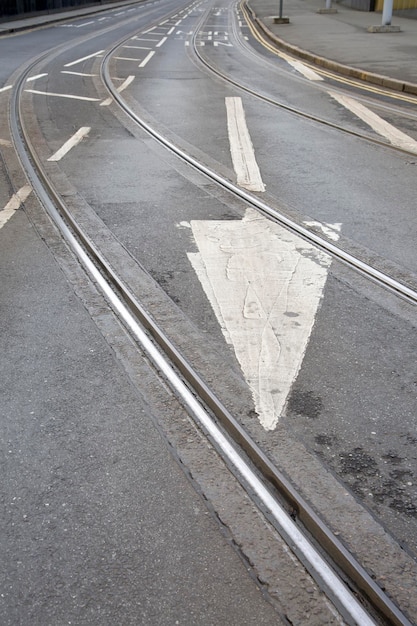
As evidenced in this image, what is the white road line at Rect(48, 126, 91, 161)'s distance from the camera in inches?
384

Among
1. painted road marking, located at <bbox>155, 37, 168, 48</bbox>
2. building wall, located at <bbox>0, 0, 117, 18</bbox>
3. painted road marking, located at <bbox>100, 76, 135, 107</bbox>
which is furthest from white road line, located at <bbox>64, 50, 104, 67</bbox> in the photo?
building wall, located at <bbox>0, 0, 117, 18</bbox>

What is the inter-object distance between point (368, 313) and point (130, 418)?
6.66 ft

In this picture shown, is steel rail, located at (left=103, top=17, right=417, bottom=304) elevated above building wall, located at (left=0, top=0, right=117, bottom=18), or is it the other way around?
steel rail, located at (left=103, top=17, right=417, bottom=304)

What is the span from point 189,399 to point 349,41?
2200 centimetres

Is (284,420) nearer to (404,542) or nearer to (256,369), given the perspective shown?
(256,369)

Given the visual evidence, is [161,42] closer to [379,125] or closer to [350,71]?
[350,71]

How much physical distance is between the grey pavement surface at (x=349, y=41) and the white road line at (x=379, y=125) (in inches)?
67.3

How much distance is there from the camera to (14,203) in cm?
773

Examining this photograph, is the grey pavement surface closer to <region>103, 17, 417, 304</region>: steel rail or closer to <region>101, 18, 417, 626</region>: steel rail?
<region>103, 17, 417, 304</region>: steel rail

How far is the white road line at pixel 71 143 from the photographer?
975 cm

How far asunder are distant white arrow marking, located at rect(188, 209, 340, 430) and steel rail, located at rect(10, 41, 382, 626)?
339mm

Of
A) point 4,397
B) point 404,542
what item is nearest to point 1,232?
point 4,397

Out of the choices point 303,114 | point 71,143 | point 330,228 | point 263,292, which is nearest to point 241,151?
point 71,143

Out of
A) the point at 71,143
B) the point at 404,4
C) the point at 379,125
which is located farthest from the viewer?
the point at 404,4
